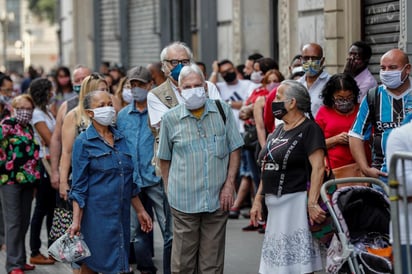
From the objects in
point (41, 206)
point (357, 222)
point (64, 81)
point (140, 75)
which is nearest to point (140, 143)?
point (140, 75)

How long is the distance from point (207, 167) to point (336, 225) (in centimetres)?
145

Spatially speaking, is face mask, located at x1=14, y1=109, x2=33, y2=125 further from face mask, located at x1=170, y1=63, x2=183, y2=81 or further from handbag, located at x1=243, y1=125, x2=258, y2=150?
handbag, located at x1=243, y1=125, x2=258, y2=150

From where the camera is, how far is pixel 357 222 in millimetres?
7141

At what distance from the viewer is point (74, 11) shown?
32.6 m

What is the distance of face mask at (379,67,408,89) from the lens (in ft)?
27.5

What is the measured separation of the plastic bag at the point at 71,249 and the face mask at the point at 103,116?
3.07ft

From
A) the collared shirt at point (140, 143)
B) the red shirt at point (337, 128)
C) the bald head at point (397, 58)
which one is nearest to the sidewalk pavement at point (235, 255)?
the collared shirt at point (140, 143)

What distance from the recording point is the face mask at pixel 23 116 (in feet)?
35.1

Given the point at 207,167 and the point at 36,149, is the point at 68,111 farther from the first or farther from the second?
the point at 207,167

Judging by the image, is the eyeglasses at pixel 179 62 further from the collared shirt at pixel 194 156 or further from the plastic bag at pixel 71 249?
the plastic bag at pixel 71 249

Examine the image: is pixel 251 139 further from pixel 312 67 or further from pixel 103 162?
pixel 103 162

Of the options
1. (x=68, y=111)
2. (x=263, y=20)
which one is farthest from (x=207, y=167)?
(x=263, y=20)

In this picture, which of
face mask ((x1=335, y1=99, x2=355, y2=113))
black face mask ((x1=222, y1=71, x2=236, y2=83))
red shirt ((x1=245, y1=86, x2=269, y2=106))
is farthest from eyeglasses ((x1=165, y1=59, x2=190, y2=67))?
black face mask ((x1=222, y1=71, x2=236, y2=83))

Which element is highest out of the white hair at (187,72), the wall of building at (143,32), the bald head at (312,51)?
the wall of building at (143,32)
